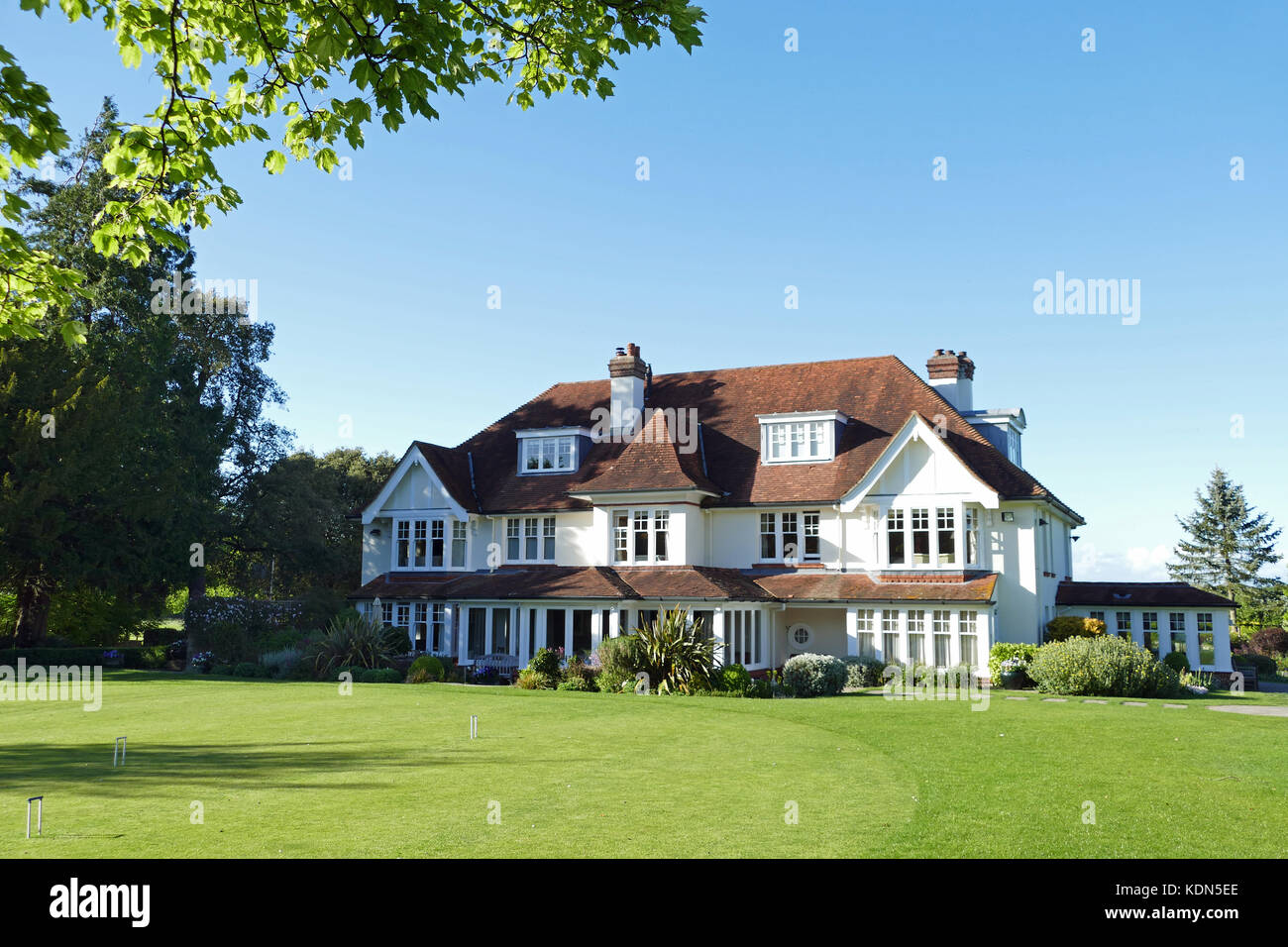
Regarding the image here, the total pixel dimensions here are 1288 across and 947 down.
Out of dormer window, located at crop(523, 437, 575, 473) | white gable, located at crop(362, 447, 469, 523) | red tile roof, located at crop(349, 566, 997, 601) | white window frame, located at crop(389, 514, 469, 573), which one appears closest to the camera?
red tile roof, located at crop(349, 566, 997, 601)

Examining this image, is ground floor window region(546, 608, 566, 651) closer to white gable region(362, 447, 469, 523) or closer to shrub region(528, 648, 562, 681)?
shrub region(528, 648, 562, 681)

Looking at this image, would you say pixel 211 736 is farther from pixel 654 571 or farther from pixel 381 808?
pixel 654 571

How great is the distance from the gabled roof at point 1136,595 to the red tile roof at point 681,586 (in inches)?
214

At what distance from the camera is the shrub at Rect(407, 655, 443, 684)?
30328mm

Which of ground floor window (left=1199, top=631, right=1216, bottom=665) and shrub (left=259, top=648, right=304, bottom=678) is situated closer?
shrub (left=259, top=648, right=304, bottom=678)

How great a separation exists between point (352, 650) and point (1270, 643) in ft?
127

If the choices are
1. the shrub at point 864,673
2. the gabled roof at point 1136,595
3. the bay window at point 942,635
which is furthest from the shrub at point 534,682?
the gabled roof at point 1136,595

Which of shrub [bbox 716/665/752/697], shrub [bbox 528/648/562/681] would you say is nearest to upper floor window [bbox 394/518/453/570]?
shrub [bbox 528/648/562/681]

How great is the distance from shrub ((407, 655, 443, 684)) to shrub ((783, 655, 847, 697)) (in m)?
11.0

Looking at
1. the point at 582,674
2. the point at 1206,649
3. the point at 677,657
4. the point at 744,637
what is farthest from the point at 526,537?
the point at 1206,649

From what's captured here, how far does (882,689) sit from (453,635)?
15032 mm

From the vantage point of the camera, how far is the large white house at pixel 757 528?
3069cm
